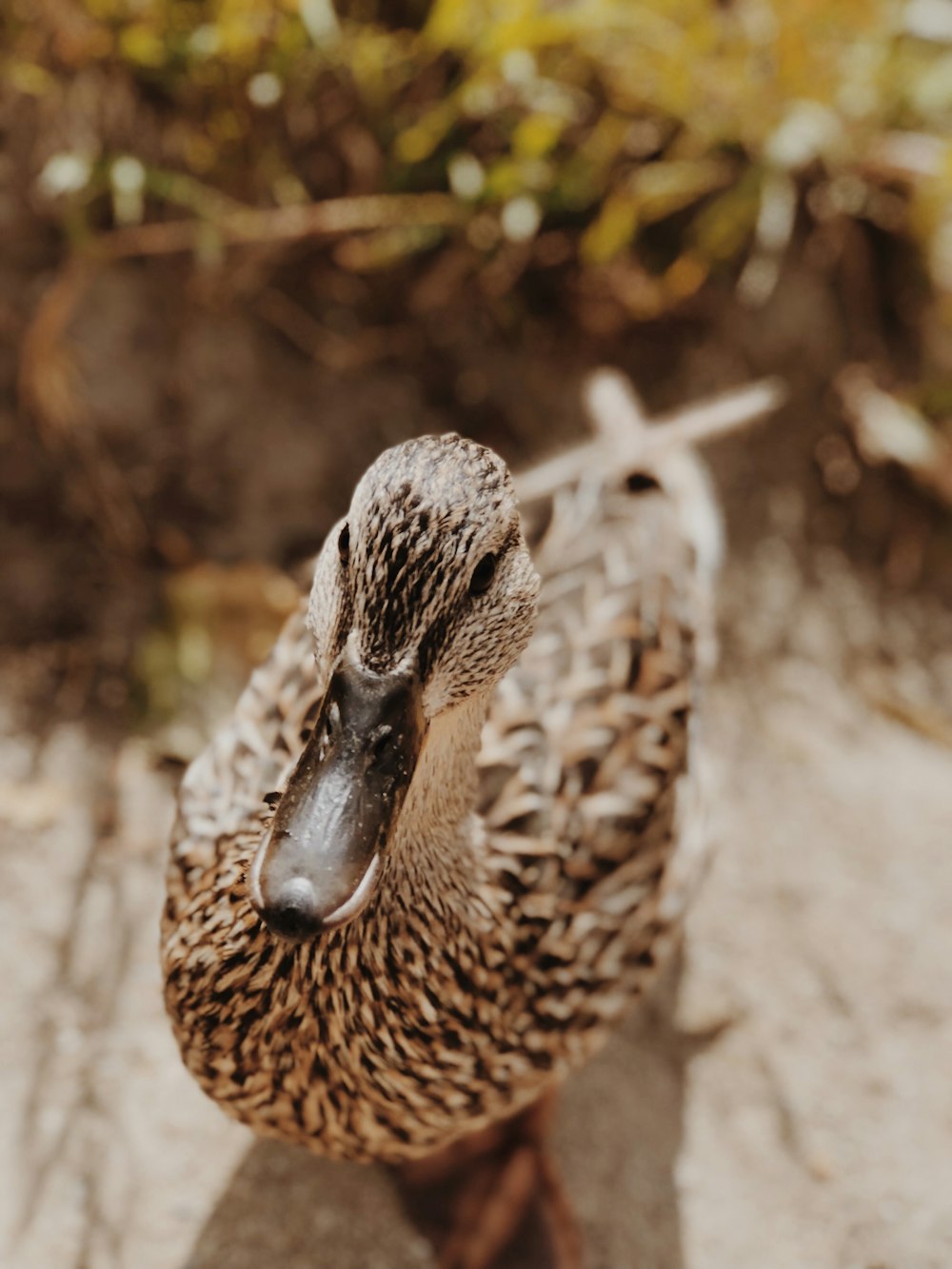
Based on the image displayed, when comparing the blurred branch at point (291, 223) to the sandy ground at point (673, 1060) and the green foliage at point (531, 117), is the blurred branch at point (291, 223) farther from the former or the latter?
the sandy ground at point (673, 1060)

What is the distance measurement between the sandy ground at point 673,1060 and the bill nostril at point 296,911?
107cm

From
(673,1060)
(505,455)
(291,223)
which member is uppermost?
(291,223)

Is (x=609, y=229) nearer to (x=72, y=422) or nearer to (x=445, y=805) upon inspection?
(x=72, y=422)

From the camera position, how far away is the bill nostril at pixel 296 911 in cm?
103

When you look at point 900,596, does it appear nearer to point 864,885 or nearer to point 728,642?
point 728,642

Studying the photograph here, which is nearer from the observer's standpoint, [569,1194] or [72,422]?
[569,1194]

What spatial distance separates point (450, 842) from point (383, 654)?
1.37 ft

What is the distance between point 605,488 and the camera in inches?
89.4

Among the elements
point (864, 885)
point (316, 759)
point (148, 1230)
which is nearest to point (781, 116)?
point (864, 885)

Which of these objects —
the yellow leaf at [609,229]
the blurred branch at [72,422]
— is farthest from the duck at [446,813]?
the blurred branch at [72,422]

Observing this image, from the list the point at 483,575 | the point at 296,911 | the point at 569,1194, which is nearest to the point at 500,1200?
the point at 569,1194

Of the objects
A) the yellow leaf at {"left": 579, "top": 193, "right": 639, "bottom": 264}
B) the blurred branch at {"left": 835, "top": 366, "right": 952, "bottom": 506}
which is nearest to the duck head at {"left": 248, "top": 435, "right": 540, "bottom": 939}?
the yellow leaf at {"left": 579, "top": 193, "right": 639, "bottom": 264}

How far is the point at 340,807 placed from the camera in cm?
107

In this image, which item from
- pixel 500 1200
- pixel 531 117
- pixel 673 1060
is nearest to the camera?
pixel 500 1200
